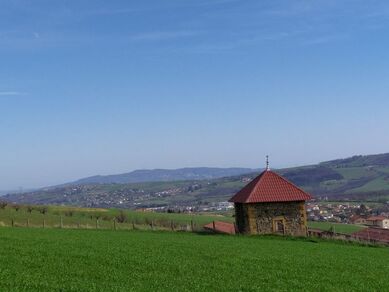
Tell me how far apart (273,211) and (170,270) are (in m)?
25.3

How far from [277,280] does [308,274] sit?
90.9 inches

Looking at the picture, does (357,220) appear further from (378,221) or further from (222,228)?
(222,228)

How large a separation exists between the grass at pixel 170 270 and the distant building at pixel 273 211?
16.5 meters

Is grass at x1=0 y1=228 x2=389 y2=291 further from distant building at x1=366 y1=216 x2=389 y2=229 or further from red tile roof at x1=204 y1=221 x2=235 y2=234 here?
distant building at x1=366 y1=216 x2=389 y2=229

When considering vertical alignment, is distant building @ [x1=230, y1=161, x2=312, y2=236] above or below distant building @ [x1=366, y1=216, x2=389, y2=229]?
above

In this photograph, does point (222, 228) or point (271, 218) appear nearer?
point (271, 218)

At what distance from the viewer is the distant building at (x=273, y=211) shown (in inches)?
1655

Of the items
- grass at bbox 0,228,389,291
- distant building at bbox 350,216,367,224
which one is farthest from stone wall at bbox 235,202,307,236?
distant building at bbox 350,216,367,224

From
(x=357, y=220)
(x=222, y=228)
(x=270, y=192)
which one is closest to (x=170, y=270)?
(x=270, y=192)

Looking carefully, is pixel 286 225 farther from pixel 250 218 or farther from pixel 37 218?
pixel 37 218

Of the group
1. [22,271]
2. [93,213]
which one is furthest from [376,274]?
[93,213]

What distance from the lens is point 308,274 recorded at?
19.1 meters

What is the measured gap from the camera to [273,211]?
42.3 m

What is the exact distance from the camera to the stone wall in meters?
42.0
